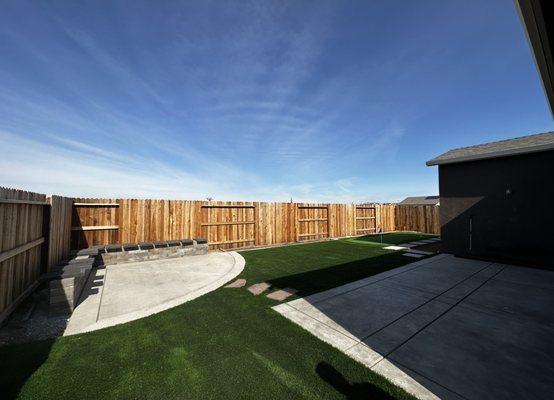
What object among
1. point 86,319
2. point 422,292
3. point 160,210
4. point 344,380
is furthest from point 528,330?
point 160,210

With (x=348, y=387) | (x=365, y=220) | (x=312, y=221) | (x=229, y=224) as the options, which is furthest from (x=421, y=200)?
(x=348, y=387)

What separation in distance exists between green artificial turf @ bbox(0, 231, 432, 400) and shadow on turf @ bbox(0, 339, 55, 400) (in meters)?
0.01

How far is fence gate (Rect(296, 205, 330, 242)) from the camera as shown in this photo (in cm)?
1374

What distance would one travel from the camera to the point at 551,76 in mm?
2918

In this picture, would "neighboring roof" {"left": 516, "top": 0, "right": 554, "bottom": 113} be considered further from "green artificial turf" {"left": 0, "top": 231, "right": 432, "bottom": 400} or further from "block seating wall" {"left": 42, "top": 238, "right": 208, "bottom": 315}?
"block seating wall" {"left": 42, "top": 238, "right": 208, "bottom": 315}

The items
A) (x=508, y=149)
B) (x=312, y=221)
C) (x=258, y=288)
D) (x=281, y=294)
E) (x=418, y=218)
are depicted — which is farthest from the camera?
(x=418, y=218)

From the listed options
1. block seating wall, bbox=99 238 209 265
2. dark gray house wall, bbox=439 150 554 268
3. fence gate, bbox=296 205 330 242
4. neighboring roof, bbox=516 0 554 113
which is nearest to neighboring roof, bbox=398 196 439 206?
fence gate, bbox=296 205 330 242

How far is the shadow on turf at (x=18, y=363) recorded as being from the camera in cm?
244

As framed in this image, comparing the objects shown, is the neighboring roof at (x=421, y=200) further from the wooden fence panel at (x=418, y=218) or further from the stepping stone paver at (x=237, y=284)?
the stepping stone paver at (x=237, y=284)

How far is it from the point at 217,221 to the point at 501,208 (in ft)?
36.4

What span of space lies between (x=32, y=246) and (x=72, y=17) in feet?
19.5

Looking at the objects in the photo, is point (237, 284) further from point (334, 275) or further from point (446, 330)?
point (446, 330)

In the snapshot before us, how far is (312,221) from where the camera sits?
14.3 metres

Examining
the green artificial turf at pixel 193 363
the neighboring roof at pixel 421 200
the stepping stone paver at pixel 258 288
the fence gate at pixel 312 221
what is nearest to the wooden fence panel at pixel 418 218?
the fence gate at pixel 312 221
